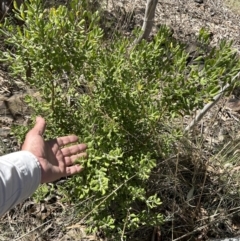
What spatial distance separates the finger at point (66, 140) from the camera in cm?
→ 220

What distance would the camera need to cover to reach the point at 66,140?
220cm

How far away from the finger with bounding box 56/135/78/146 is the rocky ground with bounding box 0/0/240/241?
525 mm

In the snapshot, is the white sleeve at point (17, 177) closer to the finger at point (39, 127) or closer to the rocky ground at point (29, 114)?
the finger at point (39, 127)

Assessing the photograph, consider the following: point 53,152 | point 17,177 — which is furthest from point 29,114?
point 17,177

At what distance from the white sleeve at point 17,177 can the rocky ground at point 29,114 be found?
36 centimetres

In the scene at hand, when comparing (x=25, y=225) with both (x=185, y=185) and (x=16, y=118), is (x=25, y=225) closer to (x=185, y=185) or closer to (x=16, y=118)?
(x=16, y=118)

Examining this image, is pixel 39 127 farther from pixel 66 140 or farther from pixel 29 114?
pixel 29 114

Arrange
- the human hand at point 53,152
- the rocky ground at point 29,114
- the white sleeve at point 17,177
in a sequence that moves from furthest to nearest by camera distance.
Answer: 1. the rocky ground at point 29,114
2. the human hand at point 53,152
3. the white sleeve at point 17,177

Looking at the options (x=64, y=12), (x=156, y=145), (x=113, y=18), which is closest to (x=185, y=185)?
(x=156, y=145)

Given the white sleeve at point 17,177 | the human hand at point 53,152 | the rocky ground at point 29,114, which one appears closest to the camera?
the white sleeve at point 17,177

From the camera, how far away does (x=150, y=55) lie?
6.48ft

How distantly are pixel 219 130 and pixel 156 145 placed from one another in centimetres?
169

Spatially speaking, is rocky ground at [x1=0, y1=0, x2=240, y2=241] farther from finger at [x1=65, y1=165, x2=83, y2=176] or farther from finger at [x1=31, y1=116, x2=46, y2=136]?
finger at [x1=31, y1=116, x2=46, y2=136]

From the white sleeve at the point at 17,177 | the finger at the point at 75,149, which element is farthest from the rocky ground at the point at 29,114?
the finger at the point at 75,149
